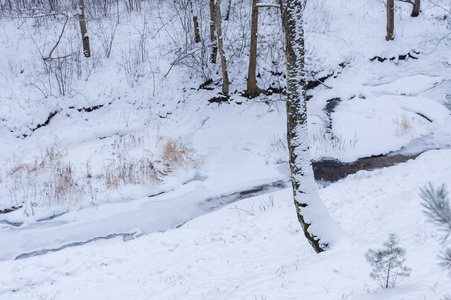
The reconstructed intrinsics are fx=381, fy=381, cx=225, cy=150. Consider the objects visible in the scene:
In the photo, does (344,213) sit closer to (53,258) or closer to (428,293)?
(428,293)

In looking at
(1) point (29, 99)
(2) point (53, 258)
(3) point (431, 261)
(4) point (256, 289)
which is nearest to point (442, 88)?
(3) point (431, 261)

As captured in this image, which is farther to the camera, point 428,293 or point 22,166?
point 22,166

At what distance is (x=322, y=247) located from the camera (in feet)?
19.3

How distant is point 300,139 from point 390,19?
576 inches

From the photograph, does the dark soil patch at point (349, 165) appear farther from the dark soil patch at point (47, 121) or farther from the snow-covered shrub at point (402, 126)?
the dark soil patch at point (47, 121)

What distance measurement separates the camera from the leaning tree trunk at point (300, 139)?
5.42m

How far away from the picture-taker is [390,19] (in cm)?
1748

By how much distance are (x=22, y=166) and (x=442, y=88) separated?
51.0ft

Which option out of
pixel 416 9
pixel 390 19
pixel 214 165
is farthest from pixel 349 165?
pixel 416 9

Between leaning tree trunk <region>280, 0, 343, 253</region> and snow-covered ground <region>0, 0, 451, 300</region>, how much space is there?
321mm

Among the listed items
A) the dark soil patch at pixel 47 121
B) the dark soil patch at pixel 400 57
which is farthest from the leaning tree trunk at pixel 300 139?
the dark soil patch at pixel 400 57

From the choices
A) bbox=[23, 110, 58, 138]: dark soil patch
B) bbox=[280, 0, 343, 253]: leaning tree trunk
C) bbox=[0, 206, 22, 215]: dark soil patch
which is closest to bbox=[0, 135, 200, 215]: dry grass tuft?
bbox=[0, 206, 22, 215]: dark soil patch

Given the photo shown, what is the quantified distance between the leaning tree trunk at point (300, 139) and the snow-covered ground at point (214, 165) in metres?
0.32

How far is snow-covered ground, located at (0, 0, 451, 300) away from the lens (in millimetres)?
6207
